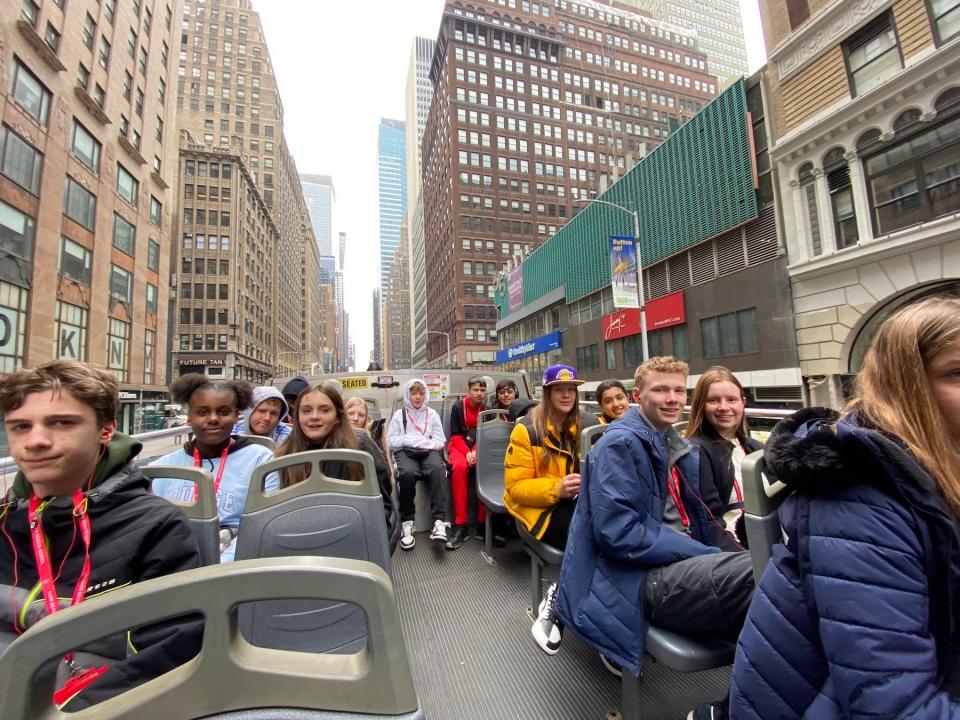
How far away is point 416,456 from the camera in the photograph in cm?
454

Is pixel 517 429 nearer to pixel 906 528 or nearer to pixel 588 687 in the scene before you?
pixel 588 687

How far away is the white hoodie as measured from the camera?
4.51 metres

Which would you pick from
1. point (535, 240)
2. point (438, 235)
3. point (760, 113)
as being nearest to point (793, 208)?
point (760, 113)

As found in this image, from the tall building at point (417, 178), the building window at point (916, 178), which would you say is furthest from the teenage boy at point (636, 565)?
the tall building at point (417, 178)

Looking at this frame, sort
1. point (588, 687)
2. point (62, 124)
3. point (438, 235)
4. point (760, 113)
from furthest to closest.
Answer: point (438, 235) → point (62, 124) → point (760, 113) → point (588, 687)

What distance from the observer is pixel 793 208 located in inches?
527

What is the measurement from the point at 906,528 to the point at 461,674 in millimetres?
2296

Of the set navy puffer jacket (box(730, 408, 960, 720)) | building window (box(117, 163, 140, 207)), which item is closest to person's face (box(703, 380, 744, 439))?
navy puffer jacket (box(730, 408, 960, 720))

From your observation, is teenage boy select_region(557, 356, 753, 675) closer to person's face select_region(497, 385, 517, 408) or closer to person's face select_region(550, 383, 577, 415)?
person's face select_region(550, 383, 577, 415)

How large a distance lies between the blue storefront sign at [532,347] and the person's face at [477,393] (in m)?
26.1

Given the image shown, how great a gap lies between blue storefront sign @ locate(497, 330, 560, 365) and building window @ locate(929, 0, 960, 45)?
22430 mm

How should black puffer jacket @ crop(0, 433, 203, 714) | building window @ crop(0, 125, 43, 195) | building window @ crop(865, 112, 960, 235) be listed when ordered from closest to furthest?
black puffer jacket @ crop(0, 433, 203, 714) → building window @ crop(865, 112, 960, 235) → building window @ crop(0, 125, 43, 195)

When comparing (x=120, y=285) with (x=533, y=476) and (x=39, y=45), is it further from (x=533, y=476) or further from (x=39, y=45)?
(x=533, y=476)

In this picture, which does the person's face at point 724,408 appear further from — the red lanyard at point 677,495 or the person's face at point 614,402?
the person's face at point 614,402
